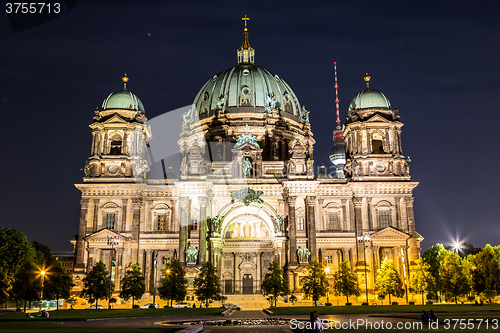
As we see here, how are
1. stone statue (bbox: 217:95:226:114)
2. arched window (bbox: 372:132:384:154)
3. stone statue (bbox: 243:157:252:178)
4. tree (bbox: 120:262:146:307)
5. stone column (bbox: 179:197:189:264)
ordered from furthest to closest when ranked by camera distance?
stone statue (bbox: 217:95:226:114), arched window (bbox: 372:132:384:154), stone statue (bbox: 243:157:252:178), stone column (bbox: 179:197:189:264), tree (bbox: 120:262:146:307)

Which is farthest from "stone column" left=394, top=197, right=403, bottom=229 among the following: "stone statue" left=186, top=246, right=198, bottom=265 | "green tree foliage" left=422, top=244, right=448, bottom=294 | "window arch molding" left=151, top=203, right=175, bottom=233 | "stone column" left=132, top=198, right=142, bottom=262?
"stone column" left=132, top=198, right=142, bottom=262

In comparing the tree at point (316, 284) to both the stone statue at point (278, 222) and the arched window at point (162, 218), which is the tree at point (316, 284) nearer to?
the stone statue at point (278, 222)

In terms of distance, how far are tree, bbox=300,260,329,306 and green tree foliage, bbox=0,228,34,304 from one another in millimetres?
32091

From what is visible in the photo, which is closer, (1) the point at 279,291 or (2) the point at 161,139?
(1) the point at 279,291

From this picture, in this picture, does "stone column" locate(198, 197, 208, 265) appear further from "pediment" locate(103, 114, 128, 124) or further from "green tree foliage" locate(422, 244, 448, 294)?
"green tree foliage" locate(422, 244, 448, 294)

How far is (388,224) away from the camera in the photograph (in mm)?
70000

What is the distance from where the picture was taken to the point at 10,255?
58031mm

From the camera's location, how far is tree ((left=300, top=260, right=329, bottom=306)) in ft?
187

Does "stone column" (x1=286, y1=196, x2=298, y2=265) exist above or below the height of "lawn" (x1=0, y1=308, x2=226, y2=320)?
above

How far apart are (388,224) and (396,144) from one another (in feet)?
39.7

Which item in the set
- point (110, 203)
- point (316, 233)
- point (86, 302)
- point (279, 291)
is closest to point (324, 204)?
point (316, 233)

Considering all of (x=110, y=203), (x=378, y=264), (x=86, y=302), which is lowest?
(x=86, y=302)

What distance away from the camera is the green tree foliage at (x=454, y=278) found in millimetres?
59156

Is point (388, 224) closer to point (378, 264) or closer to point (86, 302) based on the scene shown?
point (378, 264)
